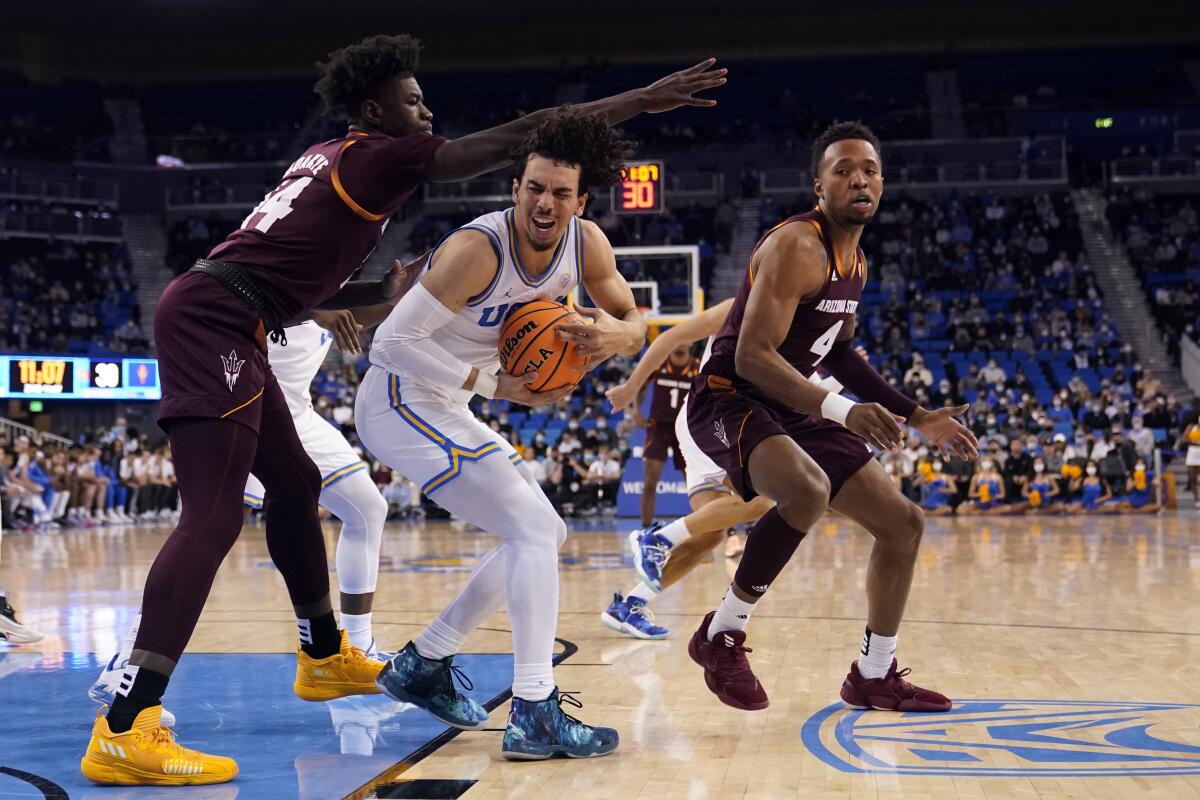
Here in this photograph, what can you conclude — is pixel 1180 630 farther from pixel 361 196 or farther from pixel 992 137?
pixel 992 137

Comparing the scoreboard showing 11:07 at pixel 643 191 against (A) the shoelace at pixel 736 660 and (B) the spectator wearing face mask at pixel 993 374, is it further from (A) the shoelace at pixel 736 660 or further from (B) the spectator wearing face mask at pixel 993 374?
(A) the shoelace at pixel 736 660

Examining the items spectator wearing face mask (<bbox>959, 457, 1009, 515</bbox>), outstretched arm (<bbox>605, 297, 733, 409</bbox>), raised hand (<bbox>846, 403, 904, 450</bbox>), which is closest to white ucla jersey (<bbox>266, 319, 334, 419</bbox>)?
outstretched arm (<bbox>605, 297, 733, 409</bbox>)

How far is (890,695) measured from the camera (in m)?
4.15

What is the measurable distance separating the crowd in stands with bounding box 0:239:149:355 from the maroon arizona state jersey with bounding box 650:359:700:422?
18411mm

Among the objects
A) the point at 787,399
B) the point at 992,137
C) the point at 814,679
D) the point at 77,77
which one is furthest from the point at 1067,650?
the point at 77,77

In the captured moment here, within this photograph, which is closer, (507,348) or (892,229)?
(507,348)

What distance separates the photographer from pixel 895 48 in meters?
31.8

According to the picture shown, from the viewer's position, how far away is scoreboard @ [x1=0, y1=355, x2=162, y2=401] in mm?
22578

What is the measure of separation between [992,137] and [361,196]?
28.5 meters

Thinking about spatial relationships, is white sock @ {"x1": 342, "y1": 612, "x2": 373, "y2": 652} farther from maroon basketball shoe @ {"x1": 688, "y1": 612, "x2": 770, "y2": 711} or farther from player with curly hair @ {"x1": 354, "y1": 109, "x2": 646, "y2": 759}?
maroon basketball shoe @ {"x1": 688, "y1": 612, "x2": 770, "y2": 711}

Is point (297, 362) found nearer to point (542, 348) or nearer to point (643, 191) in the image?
point (542, 348)

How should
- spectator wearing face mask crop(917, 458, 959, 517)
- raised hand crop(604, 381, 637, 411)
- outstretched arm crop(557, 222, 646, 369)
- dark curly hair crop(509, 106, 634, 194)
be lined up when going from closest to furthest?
1. dark curly hair crop(509, 106, 634, 194)
2. outstretched arm crop(557, 222, 646, 369)
3. raised hand crop(604, 381, 637, 411)
4. spectator wearing face mask crop(917, 458, 959, 517)

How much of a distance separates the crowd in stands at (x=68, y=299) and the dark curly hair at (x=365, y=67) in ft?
75.2

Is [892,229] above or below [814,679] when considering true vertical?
above
